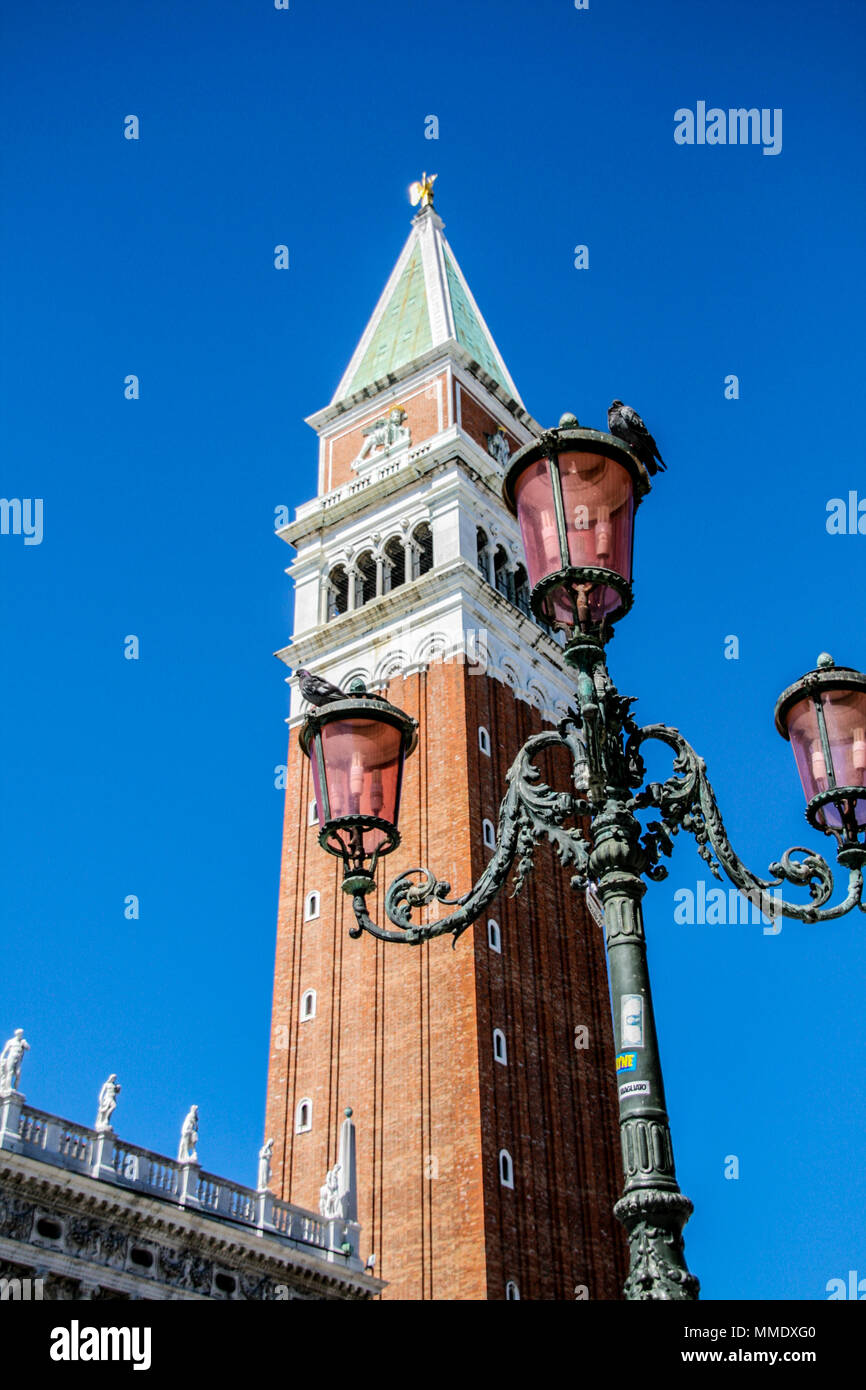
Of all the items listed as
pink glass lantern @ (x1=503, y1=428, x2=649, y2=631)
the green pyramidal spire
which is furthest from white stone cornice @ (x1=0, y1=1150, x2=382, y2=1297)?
the green pyramidal spire

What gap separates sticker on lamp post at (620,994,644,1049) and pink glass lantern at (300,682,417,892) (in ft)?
6.83

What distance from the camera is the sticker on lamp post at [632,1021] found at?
22.9ft

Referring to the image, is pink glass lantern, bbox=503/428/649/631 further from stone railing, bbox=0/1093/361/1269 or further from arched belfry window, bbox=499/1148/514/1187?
arched belfry window, bbox=499/1148/514/1187

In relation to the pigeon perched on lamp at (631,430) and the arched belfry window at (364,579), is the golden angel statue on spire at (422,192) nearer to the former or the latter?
the arched belfry window at (364,579)

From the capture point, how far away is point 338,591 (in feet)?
139

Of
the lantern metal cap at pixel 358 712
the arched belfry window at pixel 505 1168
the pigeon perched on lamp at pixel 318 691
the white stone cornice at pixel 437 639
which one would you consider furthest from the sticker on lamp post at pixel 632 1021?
the white stone cornice at pixel 437 639

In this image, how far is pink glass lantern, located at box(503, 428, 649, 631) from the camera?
8.15 m

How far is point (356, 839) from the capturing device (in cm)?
865

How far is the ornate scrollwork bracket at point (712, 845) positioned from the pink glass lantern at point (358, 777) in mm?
1603

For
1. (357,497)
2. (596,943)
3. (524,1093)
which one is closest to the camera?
(524,1093)

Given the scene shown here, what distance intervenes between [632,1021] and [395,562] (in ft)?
115

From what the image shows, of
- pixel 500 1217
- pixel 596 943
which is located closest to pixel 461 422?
pixel 596 943
